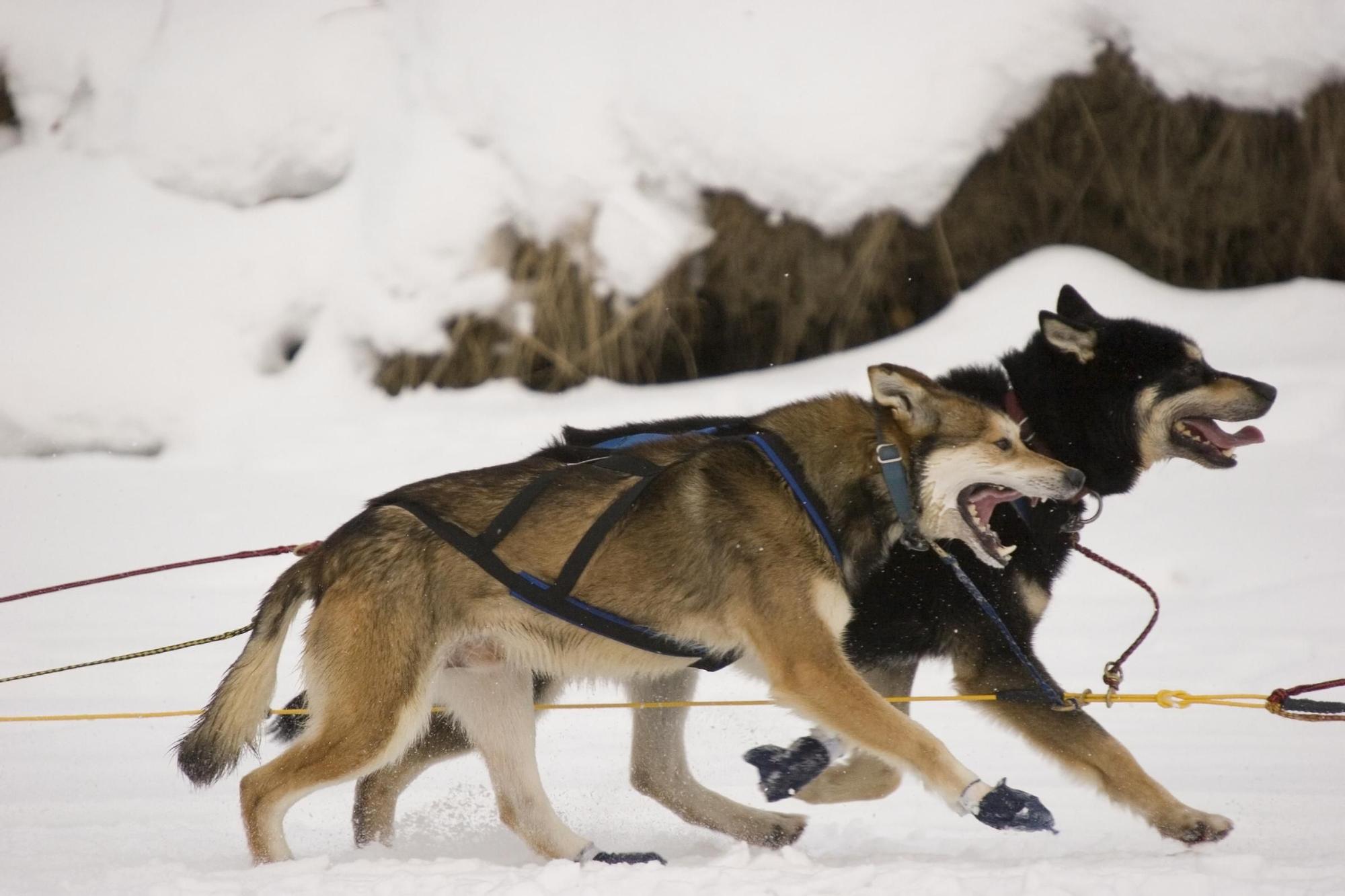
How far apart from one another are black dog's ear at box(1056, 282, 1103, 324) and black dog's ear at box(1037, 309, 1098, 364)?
1.16 feet

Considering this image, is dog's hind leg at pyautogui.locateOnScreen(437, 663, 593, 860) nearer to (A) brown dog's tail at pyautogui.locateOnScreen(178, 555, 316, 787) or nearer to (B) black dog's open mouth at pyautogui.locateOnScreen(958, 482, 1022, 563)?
(A) brown dog's tail at pyautogui.locateOnScreen(178, 555, 316, 787)

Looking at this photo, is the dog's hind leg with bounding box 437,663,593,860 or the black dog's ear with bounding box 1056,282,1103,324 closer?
the dog's hind leg with bounding box 437,663,593,860

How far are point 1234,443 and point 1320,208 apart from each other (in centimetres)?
539

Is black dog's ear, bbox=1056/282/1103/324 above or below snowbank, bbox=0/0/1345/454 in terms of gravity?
above

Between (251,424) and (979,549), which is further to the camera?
(251,424)

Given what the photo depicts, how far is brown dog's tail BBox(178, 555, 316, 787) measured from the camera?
3.55 meters

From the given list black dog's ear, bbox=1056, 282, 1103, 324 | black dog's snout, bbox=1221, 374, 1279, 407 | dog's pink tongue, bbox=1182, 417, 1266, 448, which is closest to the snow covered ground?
dog's pink tongue, bbox=1182, 417, 1266, 448

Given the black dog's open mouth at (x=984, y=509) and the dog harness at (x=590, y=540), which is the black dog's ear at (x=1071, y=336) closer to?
the black dog's open mouth at (x=984, y=509)

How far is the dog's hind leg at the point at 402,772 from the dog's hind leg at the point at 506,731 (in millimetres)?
87

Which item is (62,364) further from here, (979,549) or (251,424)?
(979,549)

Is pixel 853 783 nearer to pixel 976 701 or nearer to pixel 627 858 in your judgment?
pixel 976 701

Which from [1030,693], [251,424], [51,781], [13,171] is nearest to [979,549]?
[1030,693]

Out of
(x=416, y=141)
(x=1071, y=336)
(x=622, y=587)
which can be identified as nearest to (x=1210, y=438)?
(x=1071, y=336)

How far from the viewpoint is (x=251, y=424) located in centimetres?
870
